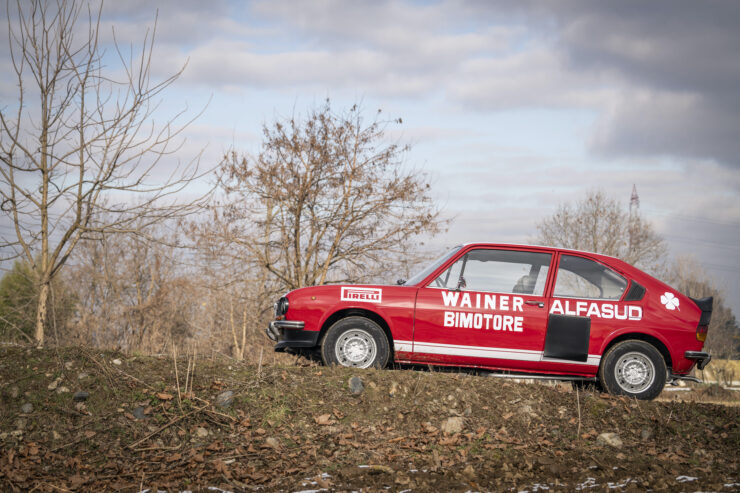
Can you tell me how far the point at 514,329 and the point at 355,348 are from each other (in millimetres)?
1954

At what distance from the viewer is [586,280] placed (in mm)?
7992

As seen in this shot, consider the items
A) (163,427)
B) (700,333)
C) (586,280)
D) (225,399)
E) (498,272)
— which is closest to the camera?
(163,427)

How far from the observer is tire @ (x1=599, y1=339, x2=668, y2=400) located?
24.6 feet

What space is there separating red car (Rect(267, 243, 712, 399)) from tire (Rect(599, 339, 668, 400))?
1 cm

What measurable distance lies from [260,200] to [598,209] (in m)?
29.7

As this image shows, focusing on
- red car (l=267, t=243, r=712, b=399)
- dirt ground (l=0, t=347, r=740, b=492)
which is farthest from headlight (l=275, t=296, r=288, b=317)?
dirt ground (l=0, t=347, r=740, b=492)

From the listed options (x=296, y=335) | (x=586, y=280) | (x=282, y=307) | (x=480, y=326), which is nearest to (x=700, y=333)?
(x=586, y=280)

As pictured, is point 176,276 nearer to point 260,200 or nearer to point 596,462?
point 260,200

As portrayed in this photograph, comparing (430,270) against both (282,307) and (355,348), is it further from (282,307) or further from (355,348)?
(282,307)

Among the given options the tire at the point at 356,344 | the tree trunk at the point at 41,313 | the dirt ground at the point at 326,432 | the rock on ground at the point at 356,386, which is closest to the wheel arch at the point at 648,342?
the dirt ground at the point at 326,432

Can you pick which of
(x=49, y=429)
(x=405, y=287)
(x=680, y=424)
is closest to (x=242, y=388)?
(x=49, y=429)

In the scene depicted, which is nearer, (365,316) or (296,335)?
(296,335)

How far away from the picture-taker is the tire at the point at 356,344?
7.55 metres

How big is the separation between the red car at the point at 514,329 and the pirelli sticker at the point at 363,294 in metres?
0.01
